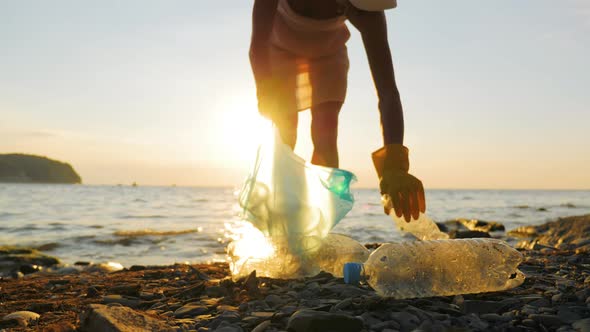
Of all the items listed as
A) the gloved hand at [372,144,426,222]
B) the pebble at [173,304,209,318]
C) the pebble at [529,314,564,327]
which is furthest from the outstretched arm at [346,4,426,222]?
the pebble at [173,304,209,318]

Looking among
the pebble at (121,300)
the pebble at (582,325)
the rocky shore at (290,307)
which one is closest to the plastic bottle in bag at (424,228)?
the rocky shore at (290,307)

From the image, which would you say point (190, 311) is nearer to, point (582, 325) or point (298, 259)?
point (298, 259)

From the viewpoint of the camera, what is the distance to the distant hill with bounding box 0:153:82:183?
111m

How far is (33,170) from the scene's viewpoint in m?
116

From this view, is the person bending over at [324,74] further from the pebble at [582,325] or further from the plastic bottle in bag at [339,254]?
the pebble at [582,325]

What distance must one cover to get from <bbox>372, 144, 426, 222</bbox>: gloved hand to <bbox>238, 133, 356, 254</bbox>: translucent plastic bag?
41 cm

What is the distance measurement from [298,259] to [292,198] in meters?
0.43

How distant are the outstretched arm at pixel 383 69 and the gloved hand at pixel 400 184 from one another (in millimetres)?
72

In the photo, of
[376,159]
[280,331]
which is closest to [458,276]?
[376,159]

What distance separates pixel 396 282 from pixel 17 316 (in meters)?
2.05

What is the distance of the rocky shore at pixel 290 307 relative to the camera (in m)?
1.99

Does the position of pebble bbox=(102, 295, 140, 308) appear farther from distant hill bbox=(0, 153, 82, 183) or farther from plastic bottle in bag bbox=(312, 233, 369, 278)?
distant hill bbox=(0, 153, 82, 183)

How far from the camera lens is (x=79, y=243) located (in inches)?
367

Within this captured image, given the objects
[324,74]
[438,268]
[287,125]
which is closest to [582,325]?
[438,268]
